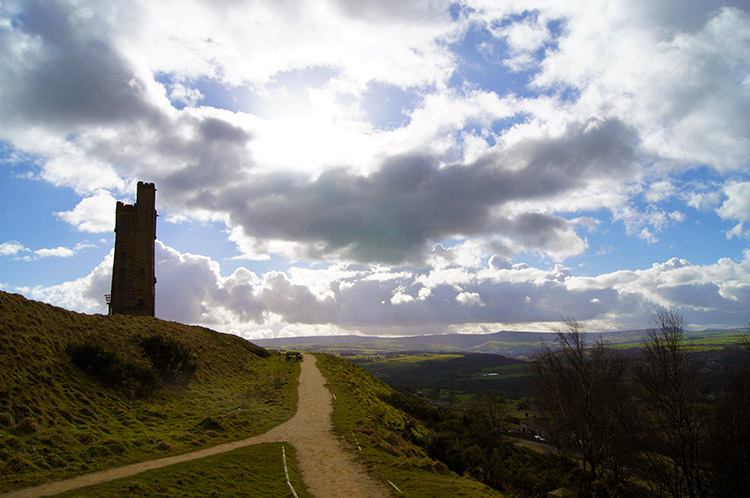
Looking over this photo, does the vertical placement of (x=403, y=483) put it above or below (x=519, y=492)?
above

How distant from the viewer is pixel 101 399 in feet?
75.3

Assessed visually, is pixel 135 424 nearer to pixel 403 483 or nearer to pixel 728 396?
pixel 403 483

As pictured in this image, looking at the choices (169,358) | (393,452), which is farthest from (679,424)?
(169,358)

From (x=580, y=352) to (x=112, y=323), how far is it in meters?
40.8

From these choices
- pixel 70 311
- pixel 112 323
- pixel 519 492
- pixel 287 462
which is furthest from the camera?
pixel 112 323

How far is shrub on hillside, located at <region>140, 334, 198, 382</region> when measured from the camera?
32812 mm

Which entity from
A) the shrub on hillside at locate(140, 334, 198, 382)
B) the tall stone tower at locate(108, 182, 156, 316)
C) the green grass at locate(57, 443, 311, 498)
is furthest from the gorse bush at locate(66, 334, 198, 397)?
the tall stone tower at locate(108, 182, 156, 316)

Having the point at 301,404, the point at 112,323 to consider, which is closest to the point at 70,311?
the point at 112,323

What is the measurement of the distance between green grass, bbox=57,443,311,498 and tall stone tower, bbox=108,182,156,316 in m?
42.0

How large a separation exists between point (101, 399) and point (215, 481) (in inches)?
505

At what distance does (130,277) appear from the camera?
52.9m

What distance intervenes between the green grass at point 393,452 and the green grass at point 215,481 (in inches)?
162

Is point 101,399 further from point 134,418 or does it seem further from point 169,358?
point 169,358

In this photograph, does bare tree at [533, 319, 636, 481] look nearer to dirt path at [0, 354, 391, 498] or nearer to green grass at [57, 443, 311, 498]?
dirt path at [0, 354, 391, 498]
